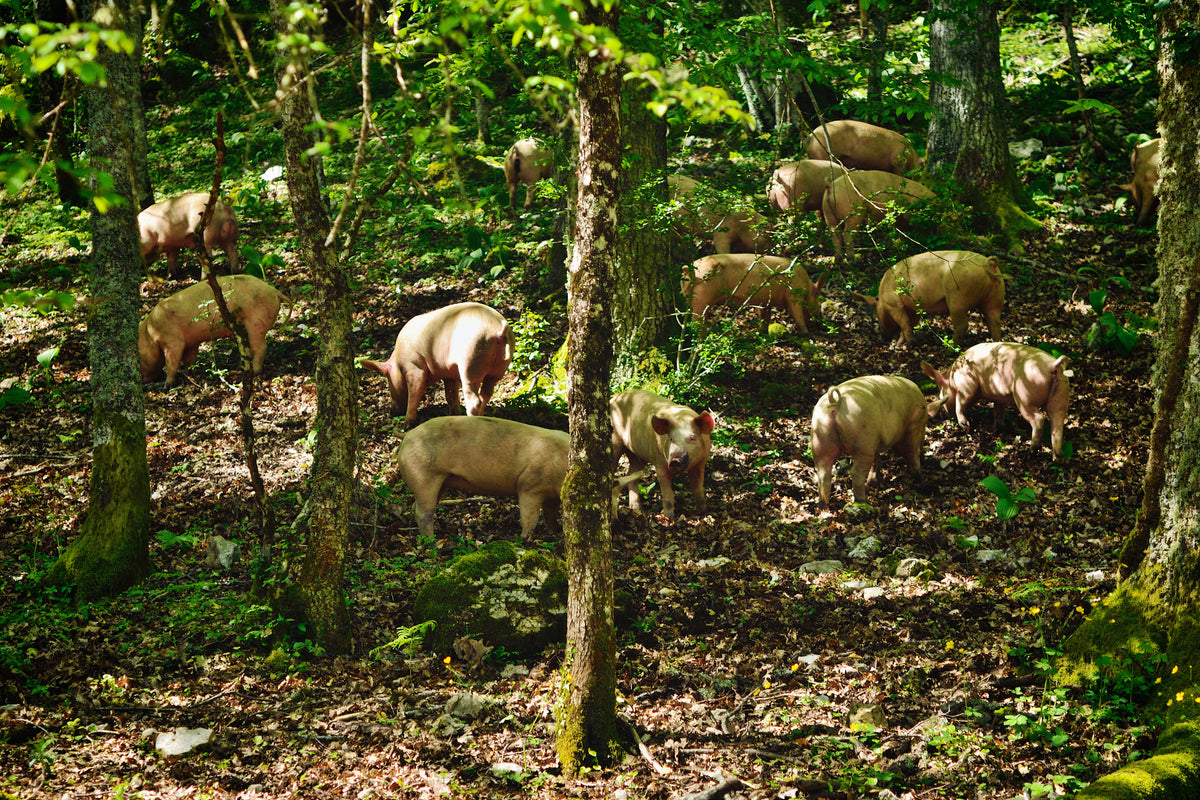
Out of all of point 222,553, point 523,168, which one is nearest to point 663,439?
point 222,553

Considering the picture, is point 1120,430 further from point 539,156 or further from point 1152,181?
point 539,156

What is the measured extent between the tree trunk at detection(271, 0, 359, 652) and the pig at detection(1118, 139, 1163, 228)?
1064 centimetres

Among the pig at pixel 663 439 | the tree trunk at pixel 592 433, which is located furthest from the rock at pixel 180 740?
the pig at pixel 663 439

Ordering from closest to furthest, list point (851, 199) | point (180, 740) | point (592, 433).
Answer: point (592, 433) < point (180, 740) < point (851, 199)

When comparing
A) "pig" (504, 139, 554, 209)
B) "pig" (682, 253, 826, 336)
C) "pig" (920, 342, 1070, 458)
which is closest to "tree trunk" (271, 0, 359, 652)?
"pig" (682, 253, 826, 336)

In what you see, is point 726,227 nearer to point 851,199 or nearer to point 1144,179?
point 851,199

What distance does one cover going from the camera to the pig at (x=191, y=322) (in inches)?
406

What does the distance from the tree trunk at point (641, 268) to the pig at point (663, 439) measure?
1078 mm

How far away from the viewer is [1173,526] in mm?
4949

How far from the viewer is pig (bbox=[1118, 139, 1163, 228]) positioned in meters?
→ 11.4

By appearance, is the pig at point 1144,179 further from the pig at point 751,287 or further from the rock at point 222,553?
the rock at point 222,553

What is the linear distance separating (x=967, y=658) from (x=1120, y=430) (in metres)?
4.21

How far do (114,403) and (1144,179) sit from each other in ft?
40.4

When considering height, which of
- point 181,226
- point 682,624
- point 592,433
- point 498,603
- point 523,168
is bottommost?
point 682,624
